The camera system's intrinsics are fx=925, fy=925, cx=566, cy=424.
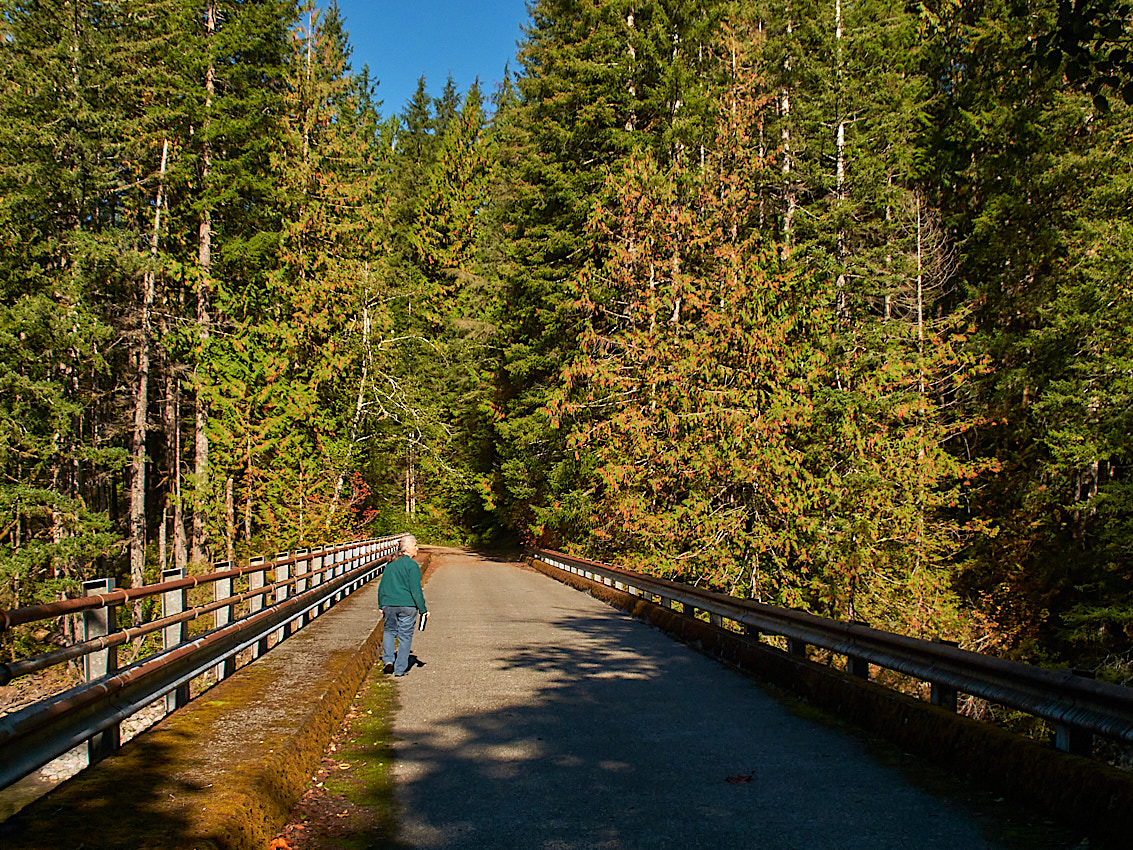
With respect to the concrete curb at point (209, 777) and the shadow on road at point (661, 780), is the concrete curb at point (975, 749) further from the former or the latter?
the concrete curb at point (209, 777)

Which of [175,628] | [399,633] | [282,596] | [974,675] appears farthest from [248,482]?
[974,675]

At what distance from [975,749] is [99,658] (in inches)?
219

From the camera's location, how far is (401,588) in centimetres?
1086

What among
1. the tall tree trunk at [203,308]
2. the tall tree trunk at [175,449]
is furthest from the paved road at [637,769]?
the tall tree trunk at [175,449]

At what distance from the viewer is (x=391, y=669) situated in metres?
11.0

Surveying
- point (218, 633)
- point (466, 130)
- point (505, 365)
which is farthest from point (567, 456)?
point (466, 130)

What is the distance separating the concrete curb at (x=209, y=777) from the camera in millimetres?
4125

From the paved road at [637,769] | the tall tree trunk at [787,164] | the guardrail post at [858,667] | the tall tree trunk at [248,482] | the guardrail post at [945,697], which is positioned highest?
the tall tree trunk at [787,164]

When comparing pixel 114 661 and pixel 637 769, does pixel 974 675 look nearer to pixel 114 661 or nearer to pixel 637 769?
pixel 637 769

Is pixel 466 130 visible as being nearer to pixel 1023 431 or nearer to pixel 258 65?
pixel 258 65

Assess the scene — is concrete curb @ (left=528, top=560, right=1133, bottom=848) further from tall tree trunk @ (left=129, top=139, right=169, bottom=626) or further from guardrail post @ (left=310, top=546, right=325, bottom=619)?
tall tree trunk @ (left=129, top=139, right=169, bottom=626)

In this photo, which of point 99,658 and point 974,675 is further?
point 974,675

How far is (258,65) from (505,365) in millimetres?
15463

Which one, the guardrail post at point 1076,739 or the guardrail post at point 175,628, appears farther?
the guardrail post at point 175,628
